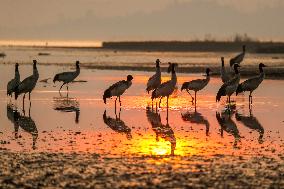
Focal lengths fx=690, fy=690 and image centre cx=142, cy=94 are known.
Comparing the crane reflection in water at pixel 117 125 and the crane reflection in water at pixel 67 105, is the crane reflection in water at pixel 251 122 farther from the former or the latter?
the crane reflection in water at pixel 67 105

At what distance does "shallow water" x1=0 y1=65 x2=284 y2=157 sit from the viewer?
16328mm

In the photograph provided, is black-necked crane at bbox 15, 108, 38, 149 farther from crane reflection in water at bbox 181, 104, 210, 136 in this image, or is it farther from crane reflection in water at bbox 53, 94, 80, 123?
crane reflection in water at bbox 181, 104, 210, 136

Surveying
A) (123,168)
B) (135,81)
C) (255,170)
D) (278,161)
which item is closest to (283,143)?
(278,161)

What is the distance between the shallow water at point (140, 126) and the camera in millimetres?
16328

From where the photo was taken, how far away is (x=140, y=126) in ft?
67.5

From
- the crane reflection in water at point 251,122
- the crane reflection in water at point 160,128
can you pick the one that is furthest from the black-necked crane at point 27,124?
the crane reflection in water at point 251,122

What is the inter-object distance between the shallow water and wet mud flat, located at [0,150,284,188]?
2.67 feet

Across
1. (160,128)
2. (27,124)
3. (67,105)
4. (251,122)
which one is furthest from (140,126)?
(67,105)

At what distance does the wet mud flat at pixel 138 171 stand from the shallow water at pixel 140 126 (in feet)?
2.67

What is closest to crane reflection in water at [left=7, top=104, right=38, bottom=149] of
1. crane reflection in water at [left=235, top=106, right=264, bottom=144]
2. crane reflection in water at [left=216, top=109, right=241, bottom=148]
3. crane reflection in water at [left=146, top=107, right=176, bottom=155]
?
crane reflection in water at [left=146, top=107, right=176, bottom=155]

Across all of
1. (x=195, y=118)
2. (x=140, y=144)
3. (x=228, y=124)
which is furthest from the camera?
(x=195, y=118)

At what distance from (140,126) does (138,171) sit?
7270 mm

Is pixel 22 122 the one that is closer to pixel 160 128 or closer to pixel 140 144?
pixel 160 128

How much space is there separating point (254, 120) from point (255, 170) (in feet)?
28.0
